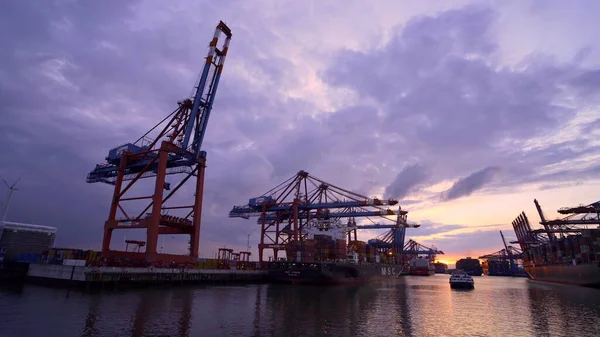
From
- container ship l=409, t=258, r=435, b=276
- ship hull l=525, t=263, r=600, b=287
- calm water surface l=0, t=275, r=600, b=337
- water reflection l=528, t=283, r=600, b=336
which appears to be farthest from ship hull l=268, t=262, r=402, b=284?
container ship l=409, t=258, r=435, b=276

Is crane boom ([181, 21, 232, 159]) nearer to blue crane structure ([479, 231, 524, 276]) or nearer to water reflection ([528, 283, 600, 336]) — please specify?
water reflection ([528, 283, 600, 336])

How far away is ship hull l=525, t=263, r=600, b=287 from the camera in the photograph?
56281 millimetres

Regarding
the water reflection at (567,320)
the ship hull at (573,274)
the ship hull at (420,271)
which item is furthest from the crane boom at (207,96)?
the ship hull at (420,271)

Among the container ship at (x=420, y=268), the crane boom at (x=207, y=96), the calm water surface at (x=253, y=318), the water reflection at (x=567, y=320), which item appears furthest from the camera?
the container ship at (x=420, y=268)

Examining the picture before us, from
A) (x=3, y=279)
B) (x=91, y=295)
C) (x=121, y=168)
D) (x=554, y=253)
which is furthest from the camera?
(x=554, y=253)

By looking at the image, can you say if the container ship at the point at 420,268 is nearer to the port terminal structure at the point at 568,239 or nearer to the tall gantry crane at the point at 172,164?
the port terminal structure at the point at 568,239

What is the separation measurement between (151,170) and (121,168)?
13.2 feet

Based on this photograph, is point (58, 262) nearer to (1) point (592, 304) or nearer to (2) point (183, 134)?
(2) point (183, 134)

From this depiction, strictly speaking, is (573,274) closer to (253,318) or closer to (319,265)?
(319,265)

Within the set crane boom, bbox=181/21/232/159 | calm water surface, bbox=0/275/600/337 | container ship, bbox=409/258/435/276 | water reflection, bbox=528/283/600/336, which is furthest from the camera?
container ship, bbox=409/258/435/276

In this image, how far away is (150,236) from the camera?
42719 mm

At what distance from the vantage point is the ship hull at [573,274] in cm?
5628

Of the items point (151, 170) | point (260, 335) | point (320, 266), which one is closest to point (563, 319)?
point (260, 335)

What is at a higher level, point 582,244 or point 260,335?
point 582,244
